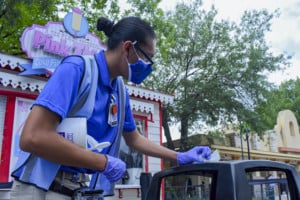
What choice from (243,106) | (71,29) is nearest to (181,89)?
(243,106)

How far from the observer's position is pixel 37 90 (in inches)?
218

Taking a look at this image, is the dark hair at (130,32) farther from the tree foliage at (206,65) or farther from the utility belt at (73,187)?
the tree foliage at (206,65)

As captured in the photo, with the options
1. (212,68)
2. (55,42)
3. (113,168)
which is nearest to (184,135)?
(212,68)

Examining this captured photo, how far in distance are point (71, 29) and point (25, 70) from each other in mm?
1480

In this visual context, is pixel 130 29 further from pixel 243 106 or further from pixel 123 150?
pixel 243 106

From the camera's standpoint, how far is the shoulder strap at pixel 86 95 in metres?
1.55

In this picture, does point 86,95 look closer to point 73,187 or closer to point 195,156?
point 73,187

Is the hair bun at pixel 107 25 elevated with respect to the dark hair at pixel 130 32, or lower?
elevated

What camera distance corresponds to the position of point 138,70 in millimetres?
1961

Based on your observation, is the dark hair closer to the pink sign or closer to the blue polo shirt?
the blue polo shirt

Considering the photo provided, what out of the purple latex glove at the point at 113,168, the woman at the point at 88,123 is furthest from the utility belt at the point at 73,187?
the purple latex glove at the point at 113,168

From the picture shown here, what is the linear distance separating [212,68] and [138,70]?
A: 13150mm

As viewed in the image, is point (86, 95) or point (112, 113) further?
point (112, 113)

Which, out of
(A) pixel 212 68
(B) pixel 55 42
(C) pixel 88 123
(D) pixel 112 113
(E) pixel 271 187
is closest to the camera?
(C) pixel 88 123
